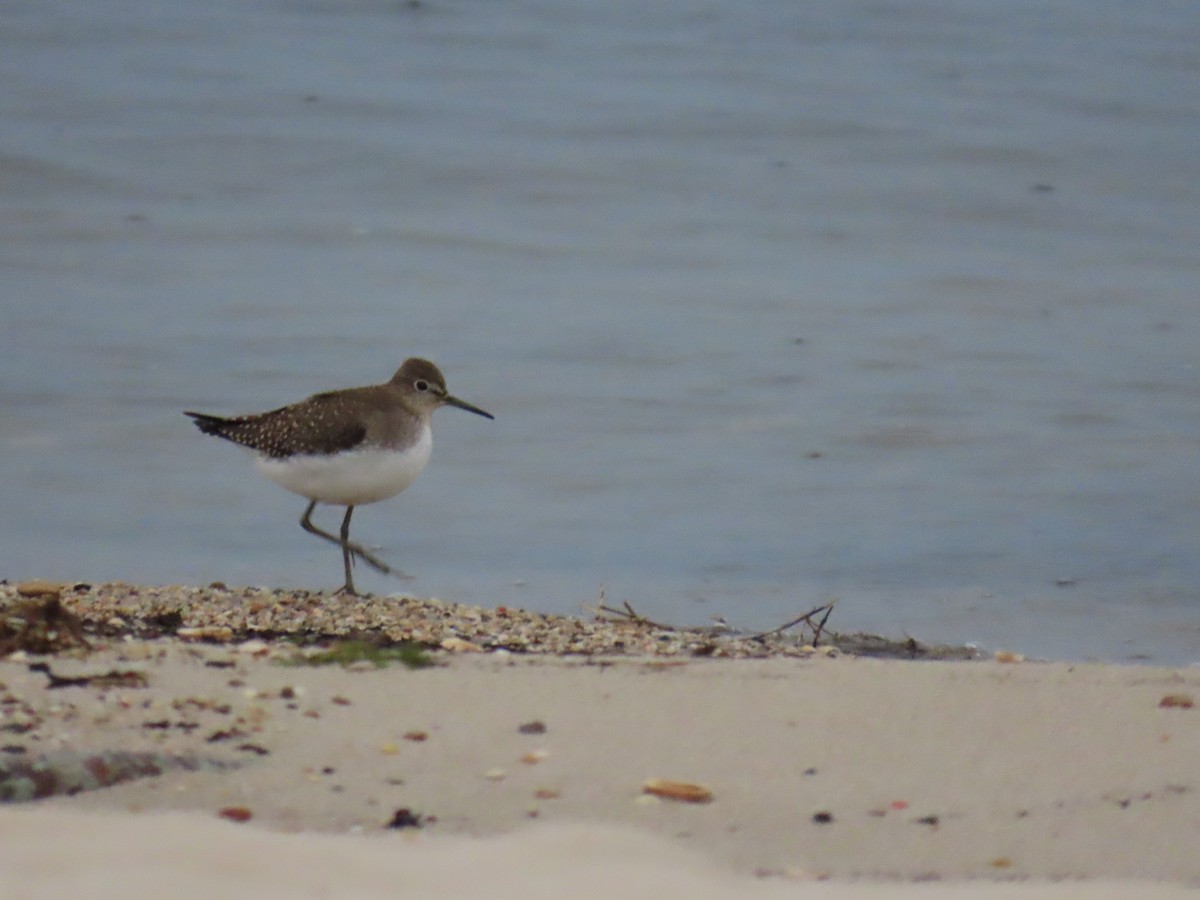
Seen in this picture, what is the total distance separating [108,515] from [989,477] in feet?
13.5

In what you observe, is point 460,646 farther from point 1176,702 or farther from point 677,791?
point 1176,702

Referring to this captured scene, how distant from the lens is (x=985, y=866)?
361 cm

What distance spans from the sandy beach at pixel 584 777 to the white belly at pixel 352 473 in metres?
2.06

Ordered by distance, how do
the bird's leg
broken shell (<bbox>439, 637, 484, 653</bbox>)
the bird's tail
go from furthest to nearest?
the bird's tail → the bird's leg → broken shell (<bbox>439, 637, 484, 653</bbox>)

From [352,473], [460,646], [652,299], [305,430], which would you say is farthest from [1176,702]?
[652,299]

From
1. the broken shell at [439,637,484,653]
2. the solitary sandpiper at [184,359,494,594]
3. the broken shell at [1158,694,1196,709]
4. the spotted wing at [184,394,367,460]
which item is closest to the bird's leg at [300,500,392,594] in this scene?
the solitary sandpiper at [184,359,494,594]

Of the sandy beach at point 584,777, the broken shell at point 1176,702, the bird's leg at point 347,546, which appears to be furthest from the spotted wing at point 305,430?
the broken shell at point 1176,702

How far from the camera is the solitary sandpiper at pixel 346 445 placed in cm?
701

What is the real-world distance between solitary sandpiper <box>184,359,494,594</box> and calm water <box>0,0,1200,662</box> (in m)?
0.63

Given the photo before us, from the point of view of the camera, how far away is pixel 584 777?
3969 mm

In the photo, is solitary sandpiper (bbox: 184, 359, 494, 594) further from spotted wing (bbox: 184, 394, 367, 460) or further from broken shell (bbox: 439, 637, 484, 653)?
Answer: broken shell (bbox: 439, 637, 484, 653)

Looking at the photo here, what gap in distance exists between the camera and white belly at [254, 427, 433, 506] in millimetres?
6992

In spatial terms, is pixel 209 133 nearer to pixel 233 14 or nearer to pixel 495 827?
pixel 233 14

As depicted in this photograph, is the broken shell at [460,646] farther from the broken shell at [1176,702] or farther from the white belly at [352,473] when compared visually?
the broken shell at [1176,702]
